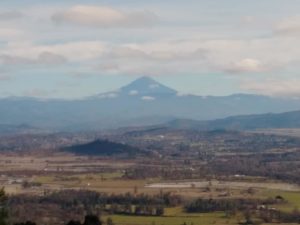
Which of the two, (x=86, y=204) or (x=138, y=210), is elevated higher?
(x=86, y=204)

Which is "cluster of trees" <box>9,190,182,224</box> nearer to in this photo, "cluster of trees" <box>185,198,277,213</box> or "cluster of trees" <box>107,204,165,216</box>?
"cluster of trees" <box>107,204,165,216</box>

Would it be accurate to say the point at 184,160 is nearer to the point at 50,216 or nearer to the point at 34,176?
the point at 34,176

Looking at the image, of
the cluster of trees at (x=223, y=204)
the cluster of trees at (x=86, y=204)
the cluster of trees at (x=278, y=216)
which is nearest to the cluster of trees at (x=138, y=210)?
the cluster of trees at (x=86, y=204)

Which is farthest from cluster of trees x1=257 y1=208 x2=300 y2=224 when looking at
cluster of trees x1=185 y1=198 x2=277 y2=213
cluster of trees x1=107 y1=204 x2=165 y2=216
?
cluster of trees x1=107 y1=204 x2=165 y2=216

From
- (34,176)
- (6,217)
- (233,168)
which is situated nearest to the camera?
(6,217)

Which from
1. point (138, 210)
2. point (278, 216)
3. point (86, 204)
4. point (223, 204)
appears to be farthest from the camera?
point (86, 204)

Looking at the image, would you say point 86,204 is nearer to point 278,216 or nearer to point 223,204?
point 223,204

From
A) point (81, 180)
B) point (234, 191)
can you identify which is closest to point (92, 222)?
point (234, 191)

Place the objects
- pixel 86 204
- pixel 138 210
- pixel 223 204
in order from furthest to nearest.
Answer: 1. pixel 86 204
2. pixel 223 204
3. pixel 138 210

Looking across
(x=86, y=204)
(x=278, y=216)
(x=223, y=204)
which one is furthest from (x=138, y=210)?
(x=278, y=216)

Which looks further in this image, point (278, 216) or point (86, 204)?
point (86, 204)

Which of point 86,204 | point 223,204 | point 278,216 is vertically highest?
point 86,204
